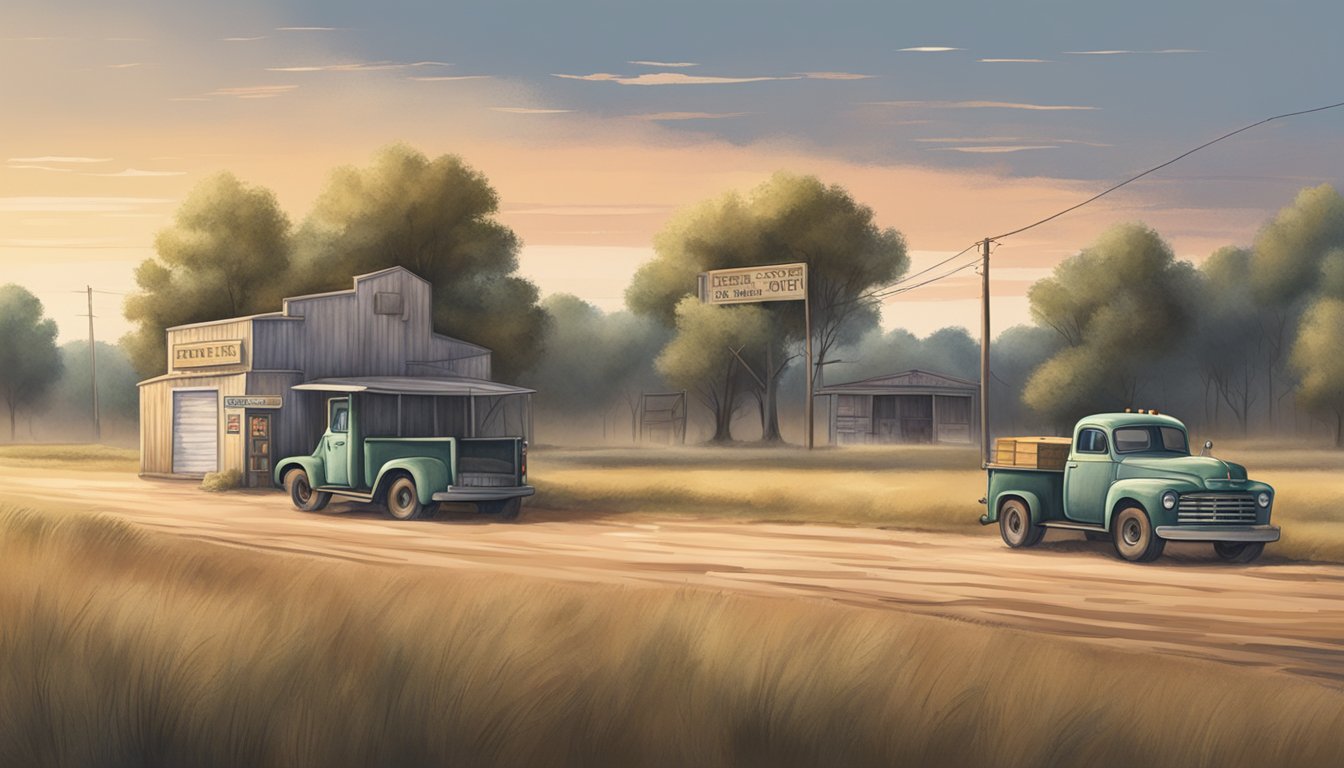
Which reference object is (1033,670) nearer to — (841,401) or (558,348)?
(841,401)

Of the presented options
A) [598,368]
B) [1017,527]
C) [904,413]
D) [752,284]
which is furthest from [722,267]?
[598,368]

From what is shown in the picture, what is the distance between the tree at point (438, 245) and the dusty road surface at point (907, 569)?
4286 centimetres

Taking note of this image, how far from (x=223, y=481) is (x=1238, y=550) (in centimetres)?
3193

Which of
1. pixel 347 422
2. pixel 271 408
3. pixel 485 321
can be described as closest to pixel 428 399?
pixel 347 422

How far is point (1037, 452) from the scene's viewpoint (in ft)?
80.2

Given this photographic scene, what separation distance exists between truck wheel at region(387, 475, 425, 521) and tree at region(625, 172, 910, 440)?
54.1 meters

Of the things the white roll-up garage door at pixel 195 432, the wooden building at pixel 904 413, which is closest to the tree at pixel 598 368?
the wooden building at pixel 904 413

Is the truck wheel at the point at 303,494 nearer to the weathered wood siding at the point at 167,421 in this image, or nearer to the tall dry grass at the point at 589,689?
the weathered wood siding at the point at 167,421

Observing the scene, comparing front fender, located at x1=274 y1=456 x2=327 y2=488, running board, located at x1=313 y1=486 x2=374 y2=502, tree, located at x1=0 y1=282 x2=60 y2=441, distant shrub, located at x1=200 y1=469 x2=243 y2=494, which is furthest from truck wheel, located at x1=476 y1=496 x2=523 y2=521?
tree, located at x1=0 y1=282 x2=60 y2=441

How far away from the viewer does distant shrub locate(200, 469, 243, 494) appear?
1791 inches

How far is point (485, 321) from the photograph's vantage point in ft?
251

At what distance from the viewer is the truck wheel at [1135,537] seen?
2253cm

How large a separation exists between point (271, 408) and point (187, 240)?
38.5 metres

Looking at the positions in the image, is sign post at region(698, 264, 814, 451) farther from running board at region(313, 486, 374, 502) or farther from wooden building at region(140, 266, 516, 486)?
running board at region(313, 486, 374, 502)
